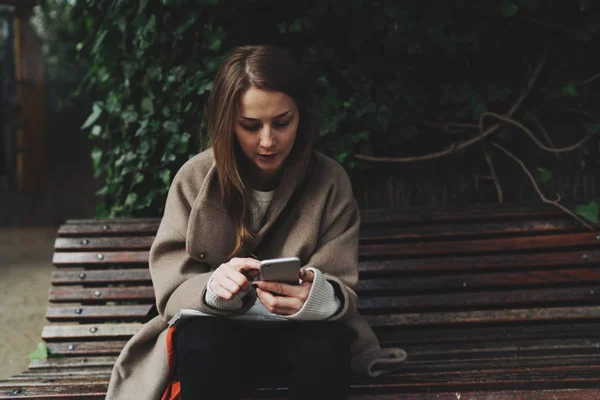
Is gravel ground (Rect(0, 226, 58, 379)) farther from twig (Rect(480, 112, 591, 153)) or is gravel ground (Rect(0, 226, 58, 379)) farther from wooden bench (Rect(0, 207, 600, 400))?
twig (Rect(480, 112, 591, 153))

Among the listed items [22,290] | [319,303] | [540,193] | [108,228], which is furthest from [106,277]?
[22,290]

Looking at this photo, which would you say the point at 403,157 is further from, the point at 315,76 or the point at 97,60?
the point at 97,60

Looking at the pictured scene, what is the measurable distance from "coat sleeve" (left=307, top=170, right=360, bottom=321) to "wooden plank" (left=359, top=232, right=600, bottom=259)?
0.60 metres

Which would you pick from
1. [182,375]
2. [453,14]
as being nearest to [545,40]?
[453,14]

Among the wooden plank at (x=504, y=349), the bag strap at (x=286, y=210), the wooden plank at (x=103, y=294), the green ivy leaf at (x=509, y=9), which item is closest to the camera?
the bag strap at (x=286, y=210)

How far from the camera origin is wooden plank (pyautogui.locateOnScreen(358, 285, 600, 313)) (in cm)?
313

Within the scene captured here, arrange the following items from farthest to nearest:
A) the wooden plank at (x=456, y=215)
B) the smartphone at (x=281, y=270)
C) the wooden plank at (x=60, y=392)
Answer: the wooden plank at (x=456, y=215)
the wooden plank at (x=60, y=392)
the smartphone at (x=281, y=270)

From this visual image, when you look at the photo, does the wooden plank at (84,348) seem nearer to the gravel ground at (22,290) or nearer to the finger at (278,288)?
the gravel ground at (22,290)

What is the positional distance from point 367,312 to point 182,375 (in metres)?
1.13

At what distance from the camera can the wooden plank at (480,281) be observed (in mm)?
3158

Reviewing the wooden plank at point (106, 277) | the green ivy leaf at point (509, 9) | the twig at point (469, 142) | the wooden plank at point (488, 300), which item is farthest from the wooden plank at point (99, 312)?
the green ivy leaf at point (509, 9)

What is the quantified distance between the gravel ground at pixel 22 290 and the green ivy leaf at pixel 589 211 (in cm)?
279

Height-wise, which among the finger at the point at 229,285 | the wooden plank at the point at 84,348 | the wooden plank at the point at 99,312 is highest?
the finger at the point at 229,285

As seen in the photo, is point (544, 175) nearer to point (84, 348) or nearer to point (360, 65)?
point (360, 65)
